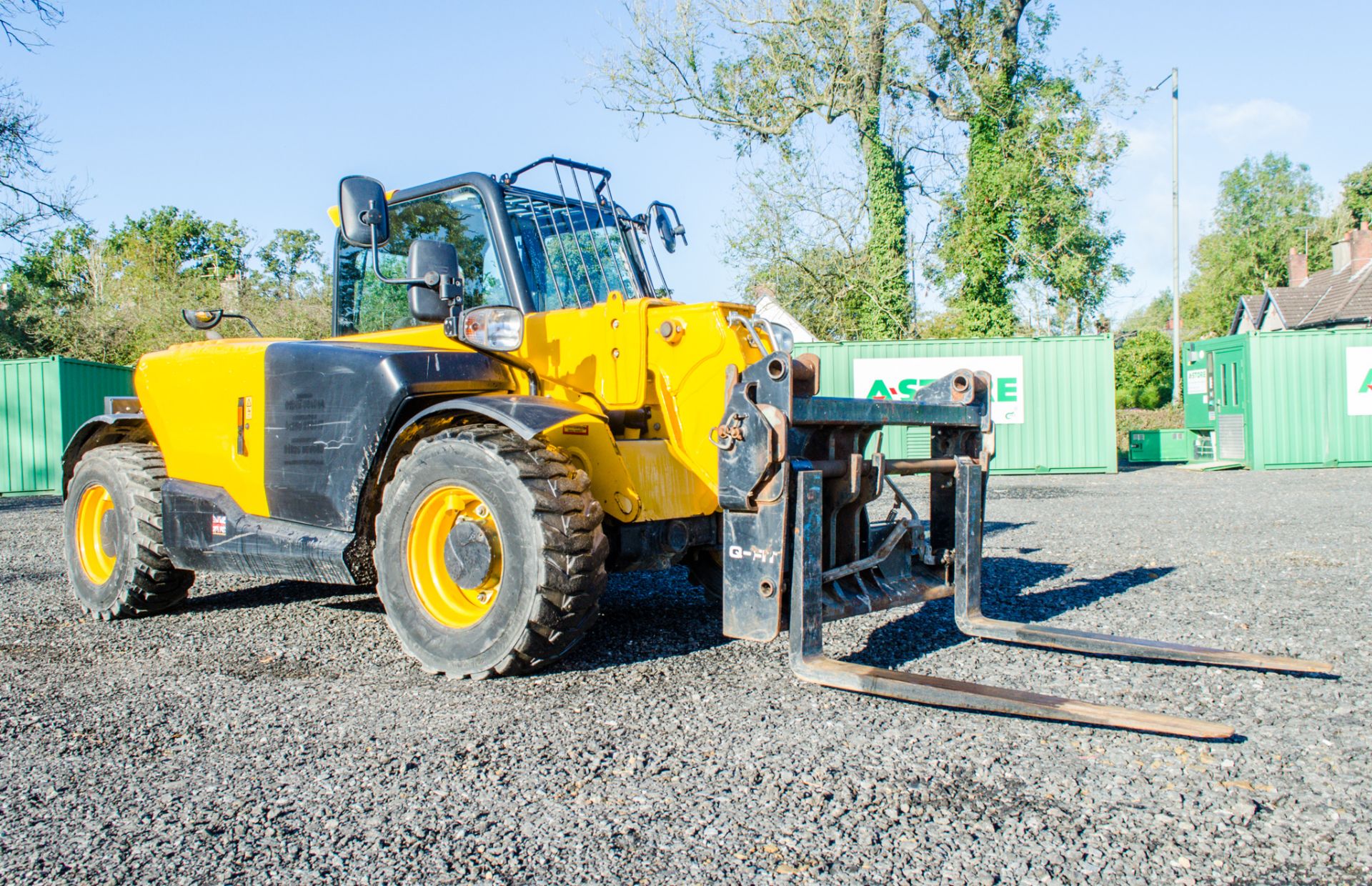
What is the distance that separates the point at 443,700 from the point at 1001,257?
26065 millimetres

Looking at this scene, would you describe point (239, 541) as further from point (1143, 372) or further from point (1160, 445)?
point (1143, 372)

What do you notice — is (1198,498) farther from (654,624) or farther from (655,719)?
(655,719)

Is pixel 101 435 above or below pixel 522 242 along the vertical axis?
below

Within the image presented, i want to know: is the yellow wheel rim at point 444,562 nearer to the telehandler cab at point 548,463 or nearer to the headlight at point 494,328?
the telehandler cab at point 548,463

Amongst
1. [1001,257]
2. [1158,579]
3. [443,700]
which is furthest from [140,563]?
[1001,257]

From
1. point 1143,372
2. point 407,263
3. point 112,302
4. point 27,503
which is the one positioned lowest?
point 27,503

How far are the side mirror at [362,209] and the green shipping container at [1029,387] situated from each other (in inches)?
654

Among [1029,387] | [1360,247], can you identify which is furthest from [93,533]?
[1360,247]

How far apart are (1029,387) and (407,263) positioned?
59.1ft

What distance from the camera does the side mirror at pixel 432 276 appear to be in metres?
4.73

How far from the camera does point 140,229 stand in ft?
167

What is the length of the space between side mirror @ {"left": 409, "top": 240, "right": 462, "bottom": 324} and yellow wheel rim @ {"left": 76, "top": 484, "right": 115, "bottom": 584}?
10.4ft

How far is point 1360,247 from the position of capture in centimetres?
4891

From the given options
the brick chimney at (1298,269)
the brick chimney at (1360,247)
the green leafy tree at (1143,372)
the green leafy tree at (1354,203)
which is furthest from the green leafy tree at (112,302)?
the green leafy tree at (1354,203)
